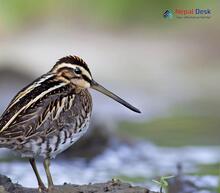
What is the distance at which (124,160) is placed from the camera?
12.5 metres

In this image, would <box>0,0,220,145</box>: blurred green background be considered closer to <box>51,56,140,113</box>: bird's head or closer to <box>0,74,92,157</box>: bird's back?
<box>51,56,140,113</box>: bird's head

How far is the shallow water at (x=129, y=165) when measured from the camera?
10805 mm

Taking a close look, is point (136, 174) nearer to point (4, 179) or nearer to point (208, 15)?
point (4, 179)

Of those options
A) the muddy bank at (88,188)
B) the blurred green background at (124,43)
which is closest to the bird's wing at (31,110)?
the muddy bank at (88,188)

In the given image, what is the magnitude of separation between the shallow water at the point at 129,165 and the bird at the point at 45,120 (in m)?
2.00

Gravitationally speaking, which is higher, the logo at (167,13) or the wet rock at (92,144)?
the logo at (167,13)

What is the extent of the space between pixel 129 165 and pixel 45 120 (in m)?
4.14

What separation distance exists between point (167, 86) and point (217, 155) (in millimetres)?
6009

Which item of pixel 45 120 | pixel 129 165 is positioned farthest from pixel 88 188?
pixel 129 165

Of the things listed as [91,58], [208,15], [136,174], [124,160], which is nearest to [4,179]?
[136,174]

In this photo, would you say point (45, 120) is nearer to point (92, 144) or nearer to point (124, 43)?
point (92, 144)

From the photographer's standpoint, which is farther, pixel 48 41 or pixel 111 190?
pixel 48 41

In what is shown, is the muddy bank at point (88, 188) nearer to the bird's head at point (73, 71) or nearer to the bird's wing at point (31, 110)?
the bird's wing at point (31, 110)

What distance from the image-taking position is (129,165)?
1215cm
